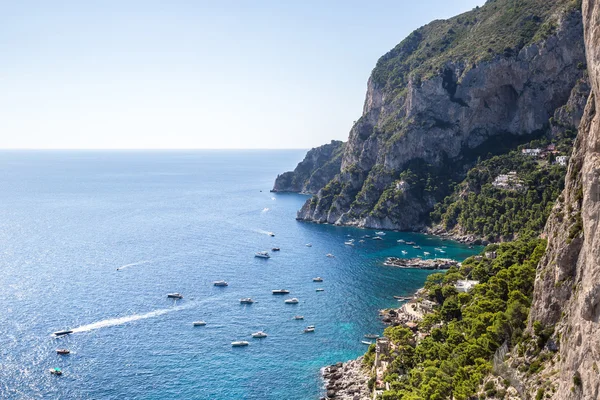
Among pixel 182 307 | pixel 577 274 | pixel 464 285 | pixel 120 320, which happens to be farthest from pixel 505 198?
pixel 577 274

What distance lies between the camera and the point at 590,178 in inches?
1494

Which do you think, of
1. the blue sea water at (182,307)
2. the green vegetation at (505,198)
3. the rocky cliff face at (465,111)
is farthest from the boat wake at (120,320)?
the rocky cliff face at (465,111)

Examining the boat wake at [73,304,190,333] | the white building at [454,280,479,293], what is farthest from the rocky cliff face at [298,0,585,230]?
the boat wake at [73,304,190,333]

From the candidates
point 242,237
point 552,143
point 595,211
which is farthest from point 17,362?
point 552,143

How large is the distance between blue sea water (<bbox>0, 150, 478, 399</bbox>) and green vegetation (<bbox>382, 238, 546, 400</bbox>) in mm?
12072

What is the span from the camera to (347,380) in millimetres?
67438

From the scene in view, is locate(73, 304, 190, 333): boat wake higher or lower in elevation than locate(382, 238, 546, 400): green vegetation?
lower

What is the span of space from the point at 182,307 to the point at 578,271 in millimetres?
74270

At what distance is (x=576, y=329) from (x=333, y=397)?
115 ft

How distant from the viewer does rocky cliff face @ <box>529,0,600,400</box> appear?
114ft

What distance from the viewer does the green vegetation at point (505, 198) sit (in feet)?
463

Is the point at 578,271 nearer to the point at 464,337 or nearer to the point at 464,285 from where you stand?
the point at 464,337

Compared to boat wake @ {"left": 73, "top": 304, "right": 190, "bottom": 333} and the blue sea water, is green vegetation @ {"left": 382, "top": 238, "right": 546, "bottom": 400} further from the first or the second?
boat wake @ {"left": 73, "top": 304, "right": 190, "bottom": 333}

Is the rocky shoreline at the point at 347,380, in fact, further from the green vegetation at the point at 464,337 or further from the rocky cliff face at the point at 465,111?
the rocky cliff face at the point at 465,111
